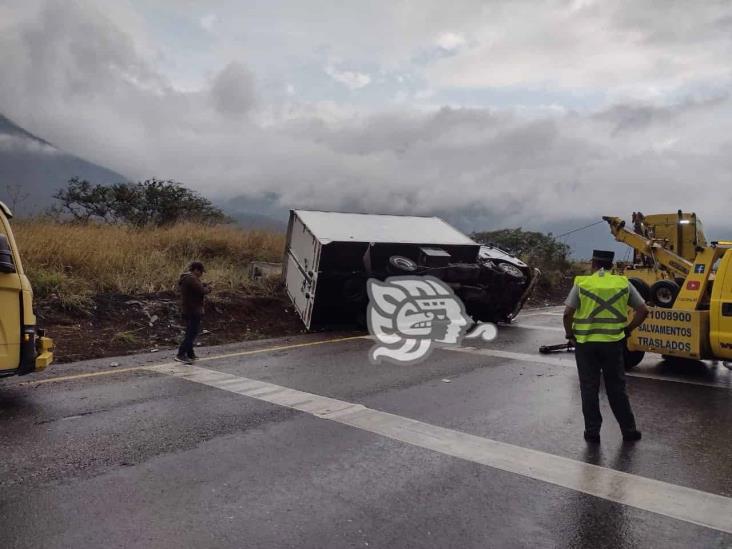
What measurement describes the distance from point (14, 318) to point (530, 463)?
192 inches

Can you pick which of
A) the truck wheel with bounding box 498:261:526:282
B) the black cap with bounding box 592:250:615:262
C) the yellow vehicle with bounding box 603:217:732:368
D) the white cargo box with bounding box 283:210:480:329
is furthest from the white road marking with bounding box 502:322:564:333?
the black cap with bounding box 592:250:615:262

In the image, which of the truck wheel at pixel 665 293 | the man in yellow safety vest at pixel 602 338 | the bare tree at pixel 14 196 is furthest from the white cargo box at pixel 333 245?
the bare tree at pixel 14 196

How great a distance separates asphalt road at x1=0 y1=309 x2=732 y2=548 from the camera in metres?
3.16

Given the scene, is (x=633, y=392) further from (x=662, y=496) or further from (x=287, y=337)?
(x=287, y=337)

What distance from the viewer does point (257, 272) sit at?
1360cm

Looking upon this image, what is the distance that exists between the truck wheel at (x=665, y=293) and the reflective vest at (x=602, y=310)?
3642mm

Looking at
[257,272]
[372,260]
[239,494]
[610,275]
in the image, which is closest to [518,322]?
[372,260]

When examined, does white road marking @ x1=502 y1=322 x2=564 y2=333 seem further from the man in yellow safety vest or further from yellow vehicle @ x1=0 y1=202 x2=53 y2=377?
yellow vehicle @ x1=0 y1=202 x2=53 y2=377

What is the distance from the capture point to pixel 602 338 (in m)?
4.94

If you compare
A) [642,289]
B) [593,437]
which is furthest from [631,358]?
[593,437]

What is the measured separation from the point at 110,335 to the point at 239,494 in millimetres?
6474

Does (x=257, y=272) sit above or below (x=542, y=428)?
above

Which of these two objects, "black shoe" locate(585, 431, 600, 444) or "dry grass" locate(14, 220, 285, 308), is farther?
"dry grass" locate(14, 220, 285, 308)

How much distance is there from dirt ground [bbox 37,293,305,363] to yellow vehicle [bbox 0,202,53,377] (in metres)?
2.28
